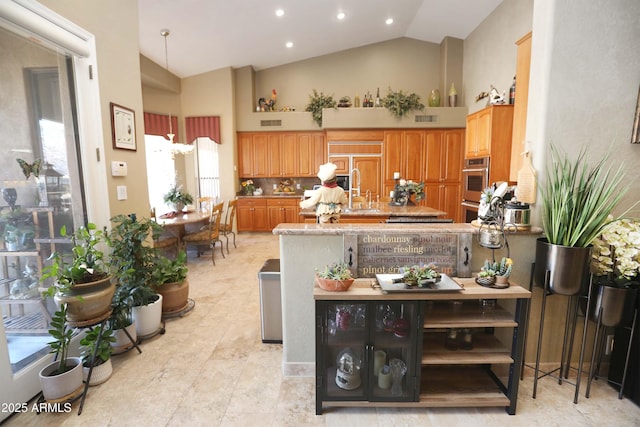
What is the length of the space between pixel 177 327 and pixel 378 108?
5.11 metres

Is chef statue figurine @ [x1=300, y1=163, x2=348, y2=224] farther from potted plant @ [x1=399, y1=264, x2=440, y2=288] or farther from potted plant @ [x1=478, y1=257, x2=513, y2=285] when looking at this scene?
potted plant @ [x1=478, y1=257, x2=513, y2=285]

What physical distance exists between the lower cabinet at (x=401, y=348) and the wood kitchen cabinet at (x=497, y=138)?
3.00 meters

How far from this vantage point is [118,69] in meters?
2.51

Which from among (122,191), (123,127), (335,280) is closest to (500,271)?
(335,280)

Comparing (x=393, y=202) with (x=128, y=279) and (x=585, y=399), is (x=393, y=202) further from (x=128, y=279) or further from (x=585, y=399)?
(x=128, y=279)

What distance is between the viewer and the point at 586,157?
1956 mm

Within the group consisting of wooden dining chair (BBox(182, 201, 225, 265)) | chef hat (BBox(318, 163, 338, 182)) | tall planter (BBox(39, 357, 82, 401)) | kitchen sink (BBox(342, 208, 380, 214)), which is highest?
chef hat (BBox(318, 163, 338, 182))

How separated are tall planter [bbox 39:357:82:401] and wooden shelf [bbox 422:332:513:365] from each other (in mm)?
1999

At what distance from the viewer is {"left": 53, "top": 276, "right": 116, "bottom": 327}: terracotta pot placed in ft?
5.72

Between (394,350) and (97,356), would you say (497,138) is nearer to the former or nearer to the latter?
(394,350)

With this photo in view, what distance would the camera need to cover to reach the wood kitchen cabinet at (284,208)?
6.62m

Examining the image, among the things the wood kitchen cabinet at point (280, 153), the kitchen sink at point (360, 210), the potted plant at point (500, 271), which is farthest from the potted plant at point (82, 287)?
the wood kitchen cabinet at point (280, 153)

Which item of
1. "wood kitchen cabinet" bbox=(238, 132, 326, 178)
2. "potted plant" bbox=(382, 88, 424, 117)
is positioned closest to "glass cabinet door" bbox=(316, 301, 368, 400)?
"potted plant" bbox=(382, 88, 424, 117)

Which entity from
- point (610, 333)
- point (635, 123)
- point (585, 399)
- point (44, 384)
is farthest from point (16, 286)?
point (635, 123)
